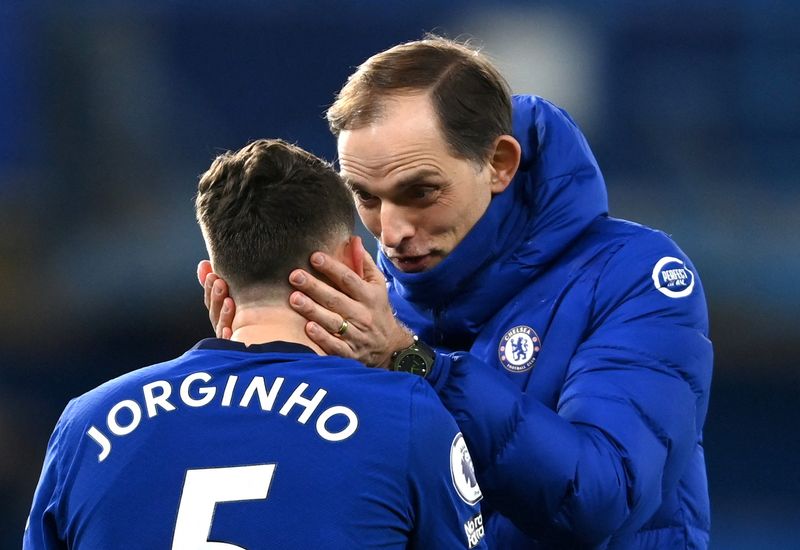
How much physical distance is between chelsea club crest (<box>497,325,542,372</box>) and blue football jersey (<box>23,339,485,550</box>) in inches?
21.9

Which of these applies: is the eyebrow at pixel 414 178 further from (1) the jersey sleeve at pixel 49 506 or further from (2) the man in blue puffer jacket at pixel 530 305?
(1) the jersey sleeve at pixel 49 506

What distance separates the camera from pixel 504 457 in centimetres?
196

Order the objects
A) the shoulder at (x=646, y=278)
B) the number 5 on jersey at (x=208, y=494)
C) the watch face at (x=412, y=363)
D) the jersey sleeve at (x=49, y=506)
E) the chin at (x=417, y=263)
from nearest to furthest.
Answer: the number 5 on jersey at (x=208, y=494), the jersey sleeve at (x=49, y=506), the watch face at (x=412, y=363), the shoulder at (x=646, y=278), the chin at (x=417, y=263)

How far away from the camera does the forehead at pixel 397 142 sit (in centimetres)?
227

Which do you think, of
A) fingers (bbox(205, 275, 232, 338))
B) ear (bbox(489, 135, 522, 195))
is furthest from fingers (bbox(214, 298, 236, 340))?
ear (bbox(489, 135, 522, 195))

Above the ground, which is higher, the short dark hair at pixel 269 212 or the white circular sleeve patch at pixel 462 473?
the short dark hair at pixel 269 212

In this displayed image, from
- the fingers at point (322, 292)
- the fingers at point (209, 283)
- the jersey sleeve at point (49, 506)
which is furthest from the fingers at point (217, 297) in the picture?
the jersey sleeve at point (49, 506)

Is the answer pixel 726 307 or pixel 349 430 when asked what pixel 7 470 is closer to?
pixel 726 307

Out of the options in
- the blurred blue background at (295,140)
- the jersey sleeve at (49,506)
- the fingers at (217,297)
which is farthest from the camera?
the blurred blue background at (295,140)

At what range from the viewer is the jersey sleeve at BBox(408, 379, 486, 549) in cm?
166

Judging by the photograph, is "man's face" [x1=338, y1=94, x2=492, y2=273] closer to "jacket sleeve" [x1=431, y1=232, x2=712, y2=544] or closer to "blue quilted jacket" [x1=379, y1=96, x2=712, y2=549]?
"blue quilted jacket" [x1=379, y1=96, x2=712, y2=549]

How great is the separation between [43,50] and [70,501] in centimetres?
656

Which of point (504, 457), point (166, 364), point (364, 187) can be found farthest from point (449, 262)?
point (166, 364)

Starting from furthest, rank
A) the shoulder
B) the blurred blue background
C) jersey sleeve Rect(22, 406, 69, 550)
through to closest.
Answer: the blurred blue background
the shoulder
jersey sleeve Rect(22, 406, 69, 550)
